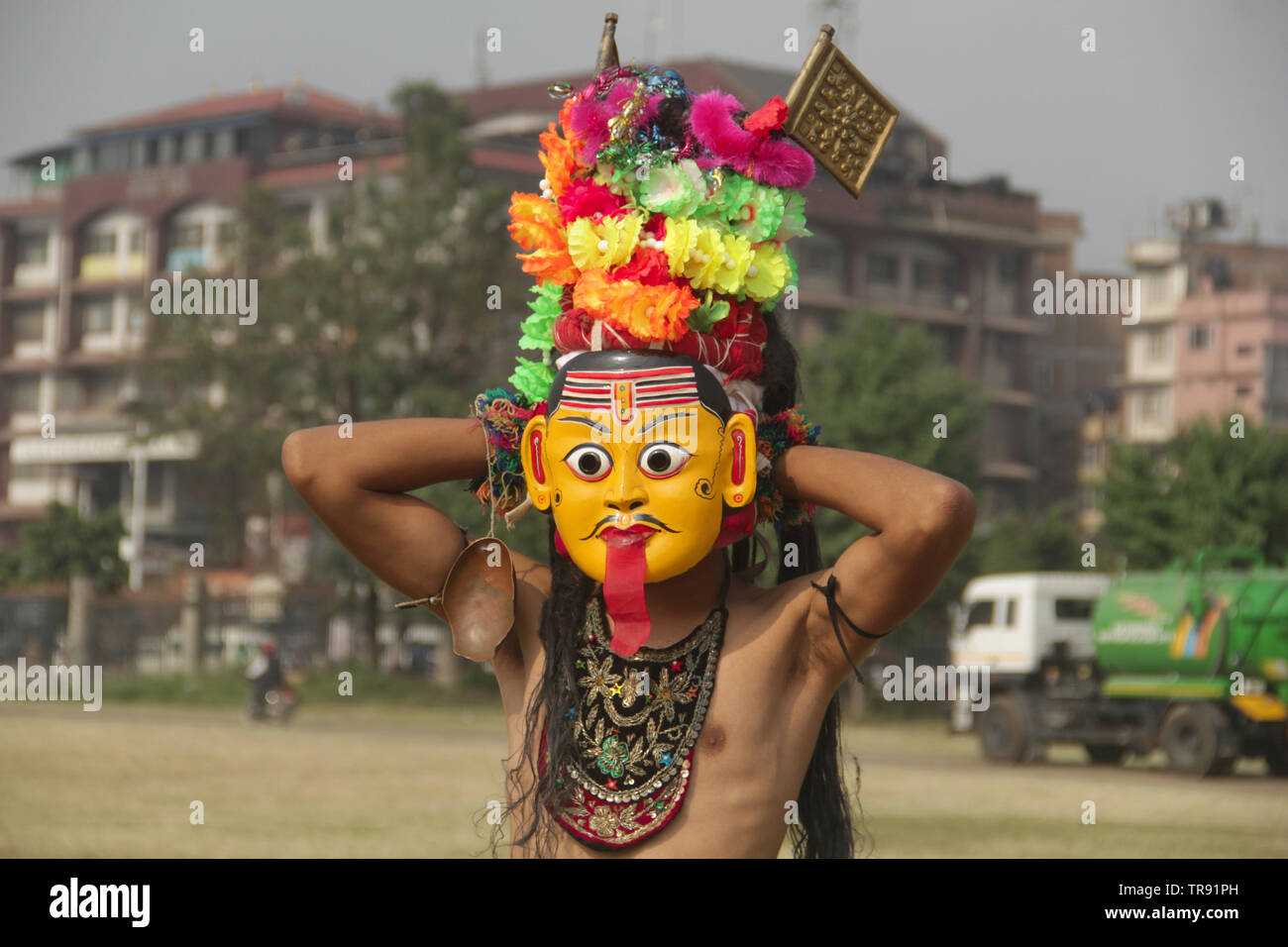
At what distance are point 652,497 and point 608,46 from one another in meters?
1.20

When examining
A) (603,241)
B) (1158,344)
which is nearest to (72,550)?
(603,241)

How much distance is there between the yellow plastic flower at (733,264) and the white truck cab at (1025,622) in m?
19.5

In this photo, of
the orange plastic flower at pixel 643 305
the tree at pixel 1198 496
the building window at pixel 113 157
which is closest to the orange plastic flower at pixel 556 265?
the orange plastic flower at pixel 643 305

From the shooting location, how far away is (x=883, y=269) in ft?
183

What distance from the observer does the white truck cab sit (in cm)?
2273

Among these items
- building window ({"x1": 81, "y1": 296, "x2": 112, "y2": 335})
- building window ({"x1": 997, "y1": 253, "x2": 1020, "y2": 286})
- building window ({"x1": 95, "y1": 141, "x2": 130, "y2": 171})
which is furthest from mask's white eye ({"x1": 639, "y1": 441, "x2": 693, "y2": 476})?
building window ({"x1": 997, "y1": 253, "x2": 1020, "y2": 286})

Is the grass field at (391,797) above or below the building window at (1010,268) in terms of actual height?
below

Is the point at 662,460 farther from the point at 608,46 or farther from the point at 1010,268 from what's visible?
the point at 1010,268

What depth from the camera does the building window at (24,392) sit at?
5578 cm

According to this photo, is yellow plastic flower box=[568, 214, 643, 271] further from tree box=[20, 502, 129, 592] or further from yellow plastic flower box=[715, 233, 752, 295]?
tree box=[20, 502, 129, 592]

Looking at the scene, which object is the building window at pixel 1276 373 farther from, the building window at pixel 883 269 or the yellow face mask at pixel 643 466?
the yellow face mask at pixel 643 466

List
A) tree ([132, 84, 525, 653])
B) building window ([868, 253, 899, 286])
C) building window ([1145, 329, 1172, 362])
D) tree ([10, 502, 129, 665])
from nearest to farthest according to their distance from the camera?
1. tree ([10, 502, 129, 665])
2. tree ([132, 84, 525, 653])
3. building window ([868, 253, 899, 286])
4. building window ([1145, 329, 1172, 362])

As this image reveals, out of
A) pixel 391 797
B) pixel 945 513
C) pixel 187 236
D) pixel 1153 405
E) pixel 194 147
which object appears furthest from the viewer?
pixel 1153 405
